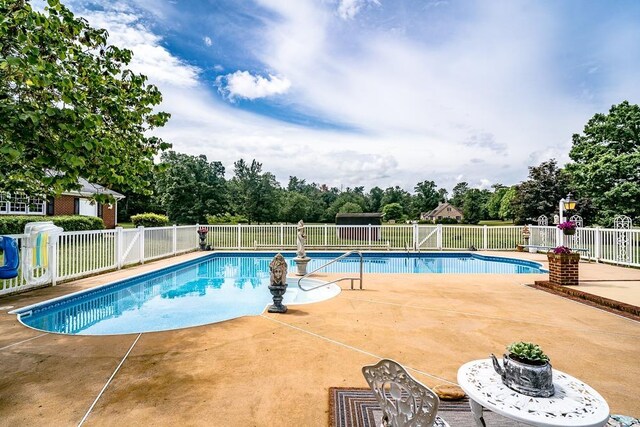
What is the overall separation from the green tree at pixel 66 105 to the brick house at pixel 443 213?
51056 millimetres

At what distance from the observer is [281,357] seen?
3354mm

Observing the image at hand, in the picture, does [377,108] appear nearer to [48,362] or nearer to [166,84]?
[166,84]

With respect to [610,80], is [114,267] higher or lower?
lower

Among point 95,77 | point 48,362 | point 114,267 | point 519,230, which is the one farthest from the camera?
point 519,230

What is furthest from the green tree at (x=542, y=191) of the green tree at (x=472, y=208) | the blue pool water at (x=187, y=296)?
the green tree at (x=472, y=208)

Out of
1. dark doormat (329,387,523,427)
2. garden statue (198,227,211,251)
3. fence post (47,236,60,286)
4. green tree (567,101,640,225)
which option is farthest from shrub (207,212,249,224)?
dark doormat (329,387,523,427)

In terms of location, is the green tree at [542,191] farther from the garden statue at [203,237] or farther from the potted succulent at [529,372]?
the potted succulent at [529,372]

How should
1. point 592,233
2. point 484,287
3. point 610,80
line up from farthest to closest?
point 610,80, point 592,233, point 484,287

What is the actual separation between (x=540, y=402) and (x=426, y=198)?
56.4 meters

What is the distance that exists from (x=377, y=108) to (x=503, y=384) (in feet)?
38.1

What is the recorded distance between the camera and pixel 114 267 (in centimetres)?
843

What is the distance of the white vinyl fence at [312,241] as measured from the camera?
7.51 m

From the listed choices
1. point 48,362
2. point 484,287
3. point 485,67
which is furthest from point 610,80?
point 48,362

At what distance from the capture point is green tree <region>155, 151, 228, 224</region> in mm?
24484
